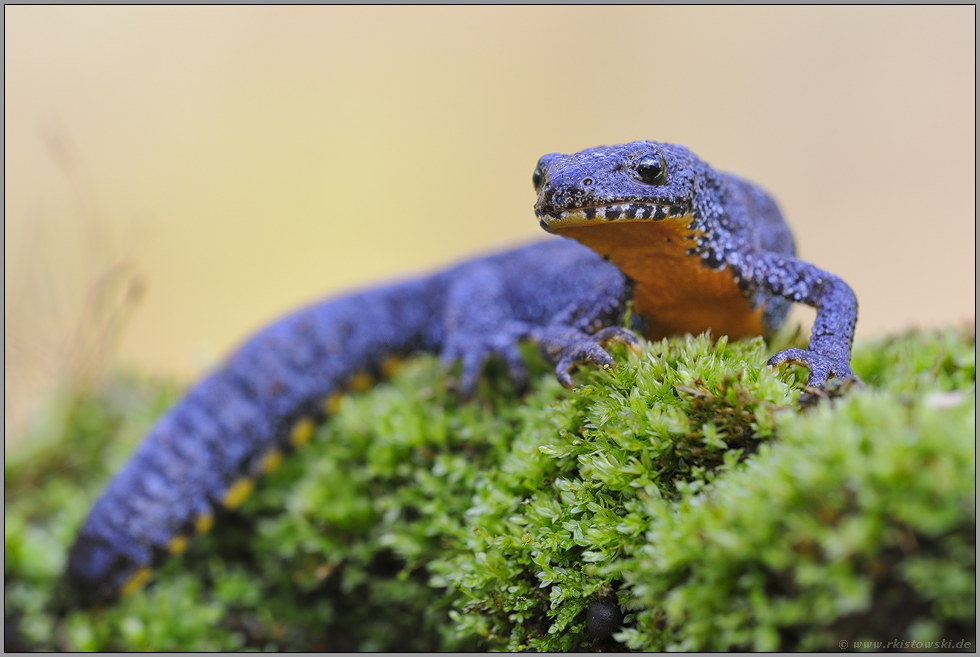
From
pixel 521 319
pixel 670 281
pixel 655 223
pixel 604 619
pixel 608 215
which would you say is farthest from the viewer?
pixel 521 319

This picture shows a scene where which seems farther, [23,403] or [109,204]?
[109,204]

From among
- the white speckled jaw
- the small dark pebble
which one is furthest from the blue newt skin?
the small dark pebble

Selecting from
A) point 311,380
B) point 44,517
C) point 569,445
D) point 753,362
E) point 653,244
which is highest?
point 653,244

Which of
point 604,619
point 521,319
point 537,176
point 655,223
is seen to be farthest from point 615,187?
point 521,319

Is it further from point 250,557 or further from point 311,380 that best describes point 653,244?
point 250,557

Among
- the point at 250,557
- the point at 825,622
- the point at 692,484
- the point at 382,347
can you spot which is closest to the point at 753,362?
the point at 692,484

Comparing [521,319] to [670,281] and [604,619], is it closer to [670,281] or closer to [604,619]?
[670,281]

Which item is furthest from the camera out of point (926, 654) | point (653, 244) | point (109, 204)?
point (109, 204)
